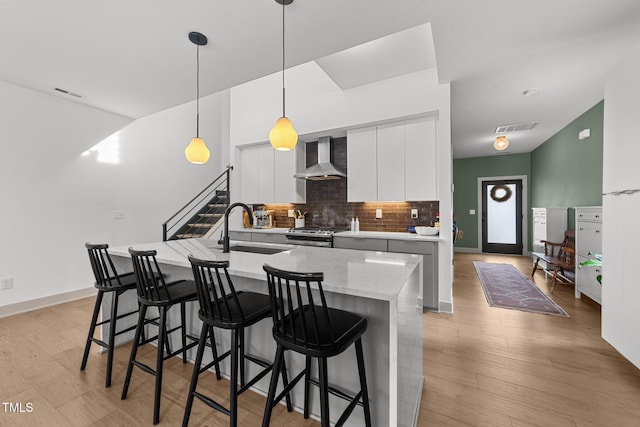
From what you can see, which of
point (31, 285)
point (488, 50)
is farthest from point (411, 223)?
point (31, 285)

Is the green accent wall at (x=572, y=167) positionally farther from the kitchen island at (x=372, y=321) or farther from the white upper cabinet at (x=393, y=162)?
the kitchen island at (x=372, y=321)

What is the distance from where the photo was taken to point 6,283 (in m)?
3.34

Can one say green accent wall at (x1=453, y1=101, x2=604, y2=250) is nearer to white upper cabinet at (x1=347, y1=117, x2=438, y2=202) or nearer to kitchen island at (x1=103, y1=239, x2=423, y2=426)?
white upper cabinet at (x1=347, y1=117, x2=438, y2=202)

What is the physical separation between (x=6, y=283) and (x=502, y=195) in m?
9.58

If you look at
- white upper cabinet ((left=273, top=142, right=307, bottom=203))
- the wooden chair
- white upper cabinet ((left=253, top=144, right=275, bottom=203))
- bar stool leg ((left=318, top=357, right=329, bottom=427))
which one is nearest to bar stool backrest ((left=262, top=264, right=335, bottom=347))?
bar stool leg ((left=318, top=357, right=329, bottom=427))

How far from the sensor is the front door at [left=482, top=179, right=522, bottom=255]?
7211mm

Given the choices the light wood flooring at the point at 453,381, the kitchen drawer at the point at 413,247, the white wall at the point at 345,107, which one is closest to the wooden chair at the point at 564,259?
the light wood flooring at the point at 453,381

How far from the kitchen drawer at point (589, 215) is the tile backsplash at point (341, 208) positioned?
180cm

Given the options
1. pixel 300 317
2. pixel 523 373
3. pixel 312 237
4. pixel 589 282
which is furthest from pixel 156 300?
→ pixel 589 282

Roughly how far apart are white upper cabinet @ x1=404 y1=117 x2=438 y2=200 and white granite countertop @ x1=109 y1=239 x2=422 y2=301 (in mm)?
1841

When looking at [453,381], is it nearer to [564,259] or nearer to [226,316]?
[226,316]

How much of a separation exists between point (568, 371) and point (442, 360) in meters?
0.93

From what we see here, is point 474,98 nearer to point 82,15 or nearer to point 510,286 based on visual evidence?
point 510,286

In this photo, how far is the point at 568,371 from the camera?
217cm
